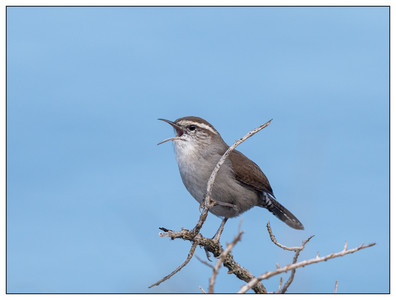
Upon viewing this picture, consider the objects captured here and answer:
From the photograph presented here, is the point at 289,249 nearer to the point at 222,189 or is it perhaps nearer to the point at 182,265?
the point at 182,265

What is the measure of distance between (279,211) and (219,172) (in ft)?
3.99

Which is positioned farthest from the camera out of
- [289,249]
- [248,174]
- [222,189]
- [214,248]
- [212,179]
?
[248,174]

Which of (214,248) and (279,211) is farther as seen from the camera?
(279,211)

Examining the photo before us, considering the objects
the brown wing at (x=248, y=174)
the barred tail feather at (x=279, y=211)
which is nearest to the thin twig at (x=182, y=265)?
the brown wing at (x=248, y=174)

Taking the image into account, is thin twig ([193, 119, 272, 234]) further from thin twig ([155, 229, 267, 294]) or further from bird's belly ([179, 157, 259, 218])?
bird's belly ([179, 157, 259, 218])

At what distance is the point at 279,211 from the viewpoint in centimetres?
788

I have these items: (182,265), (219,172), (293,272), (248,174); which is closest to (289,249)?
(293,272)

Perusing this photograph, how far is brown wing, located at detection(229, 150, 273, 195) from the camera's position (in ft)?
24.4

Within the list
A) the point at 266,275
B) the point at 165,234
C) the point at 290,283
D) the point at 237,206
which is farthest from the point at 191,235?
the point at 266,275

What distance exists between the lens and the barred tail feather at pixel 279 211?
779 centimetres

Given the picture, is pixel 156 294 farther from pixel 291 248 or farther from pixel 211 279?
pixel 211 279

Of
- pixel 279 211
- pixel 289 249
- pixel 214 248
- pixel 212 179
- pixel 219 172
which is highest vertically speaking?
pixel 219 172

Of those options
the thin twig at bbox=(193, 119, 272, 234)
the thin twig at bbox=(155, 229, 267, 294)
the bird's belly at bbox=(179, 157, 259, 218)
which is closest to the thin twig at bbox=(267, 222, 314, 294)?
the thin twig at bbox=(155, 229, 267, 294)

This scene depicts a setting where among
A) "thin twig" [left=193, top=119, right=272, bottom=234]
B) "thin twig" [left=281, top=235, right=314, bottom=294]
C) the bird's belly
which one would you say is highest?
the bird's belly
